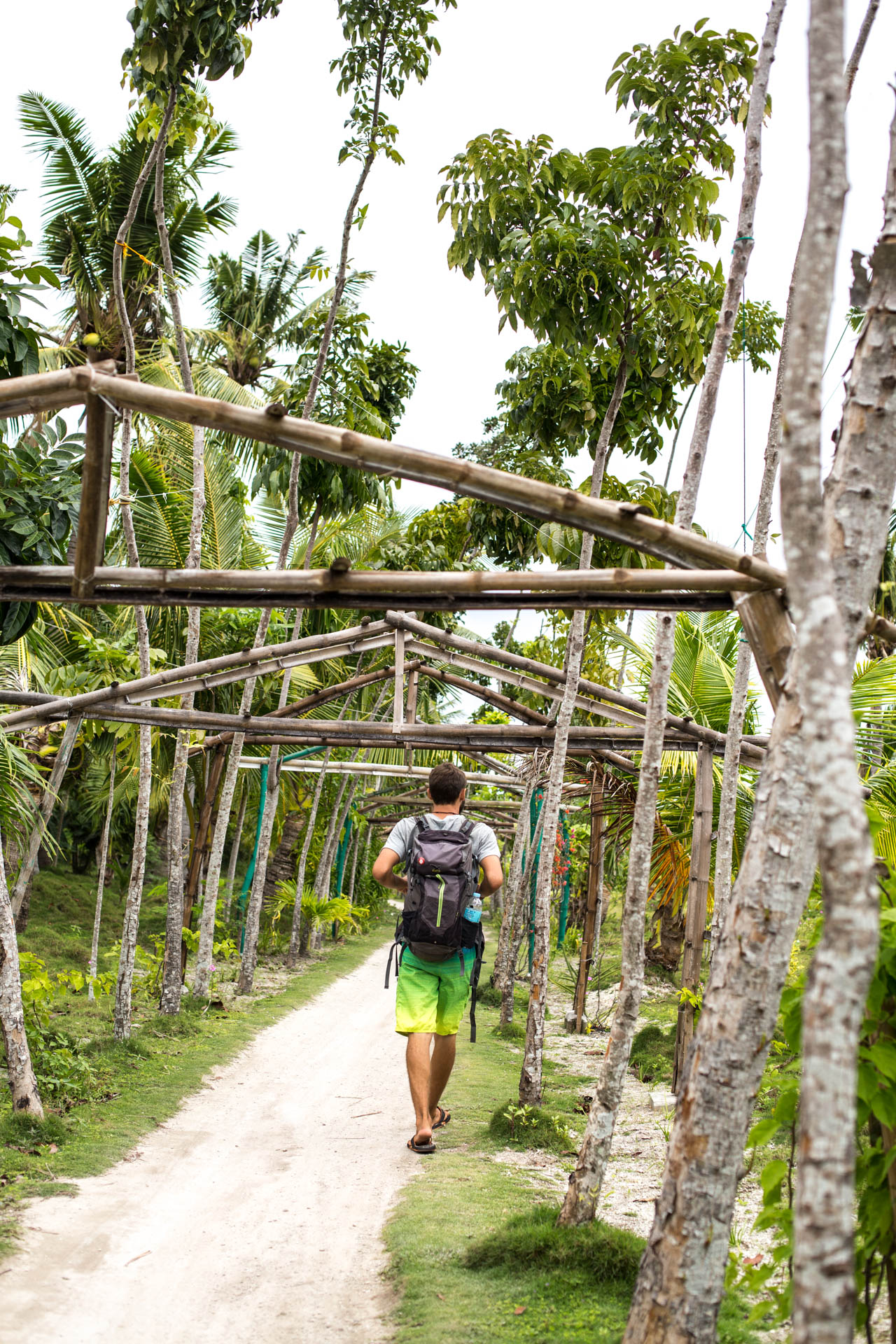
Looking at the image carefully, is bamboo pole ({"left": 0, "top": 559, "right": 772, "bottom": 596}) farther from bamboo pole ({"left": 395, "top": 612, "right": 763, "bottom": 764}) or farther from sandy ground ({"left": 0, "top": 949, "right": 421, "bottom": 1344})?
bamboo pole ({"left": 395, "top": 612, "right": 763, "bottom": 764})

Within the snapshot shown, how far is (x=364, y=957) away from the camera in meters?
18.8

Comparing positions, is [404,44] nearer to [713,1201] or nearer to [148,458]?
[148,458]

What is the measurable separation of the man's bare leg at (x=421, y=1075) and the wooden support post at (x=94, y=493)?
279cm

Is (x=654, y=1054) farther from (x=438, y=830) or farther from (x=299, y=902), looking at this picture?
(x=299, y=902)

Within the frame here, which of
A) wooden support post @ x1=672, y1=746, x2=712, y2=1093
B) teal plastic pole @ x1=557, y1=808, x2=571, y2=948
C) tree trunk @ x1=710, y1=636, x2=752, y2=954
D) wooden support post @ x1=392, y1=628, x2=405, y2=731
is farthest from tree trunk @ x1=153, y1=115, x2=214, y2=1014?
teal plastic pole @ x1=557, y1=808, x2=571, y2=948

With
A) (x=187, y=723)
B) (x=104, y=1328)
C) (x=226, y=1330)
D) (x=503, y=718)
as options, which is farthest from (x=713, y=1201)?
(x=503, y=718)

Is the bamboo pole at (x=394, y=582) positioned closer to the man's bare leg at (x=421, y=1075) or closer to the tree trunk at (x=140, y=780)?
the man's bare leg at (x=421, y=1075)

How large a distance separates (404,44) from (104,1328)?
8.79 metres

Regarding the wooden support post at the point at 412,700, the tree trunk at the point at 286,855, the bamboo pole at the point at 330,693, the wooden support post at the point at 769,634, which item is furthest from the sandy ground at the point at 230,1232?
the tree trunk at the point at 286,855

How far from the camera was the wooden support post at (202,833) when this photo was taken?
1460 centimetres

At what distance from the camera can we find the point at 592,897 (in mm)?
11086

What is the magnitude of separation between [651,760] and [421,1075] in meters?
2.17

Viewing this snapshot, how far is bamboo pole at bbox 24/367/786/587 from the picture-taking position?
10.1 ft

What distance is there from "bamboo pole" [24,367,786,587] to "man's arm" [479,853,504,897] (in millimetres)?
2281
